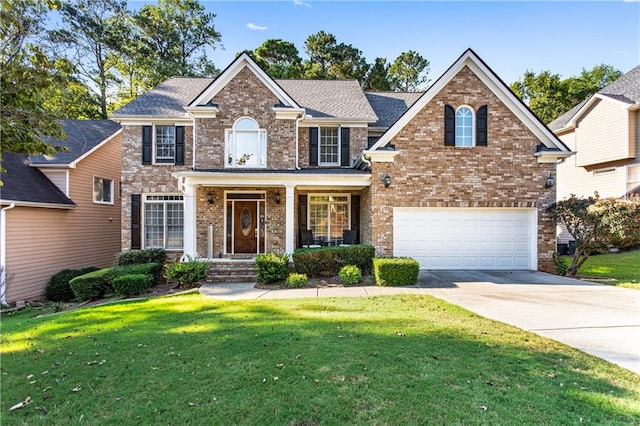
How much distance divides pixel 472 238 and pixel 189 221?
10.1 metres

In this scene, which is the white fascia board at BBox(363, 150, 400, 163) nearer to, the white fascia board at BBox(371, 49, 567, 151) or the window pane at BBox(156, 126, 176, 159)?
the white fascia board at BBox(371, 49, 567, 151)

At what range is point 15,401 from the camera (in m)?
3.50

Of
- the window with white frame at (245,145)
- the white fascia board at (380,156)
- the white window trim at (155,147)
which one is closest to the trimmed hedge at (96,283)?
the white window trim at (155,147)

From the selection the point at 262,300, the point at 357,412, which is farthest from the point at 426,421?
the point at 262,300

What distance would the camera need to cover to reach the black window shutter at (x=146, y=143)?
1347 cm

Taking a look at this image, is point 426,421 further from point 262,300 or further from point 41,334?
point 41,334

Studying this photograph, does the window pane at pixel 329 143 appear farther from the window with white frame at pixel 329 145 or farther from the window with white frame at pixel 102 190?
the window with white frame at pixel 102 190

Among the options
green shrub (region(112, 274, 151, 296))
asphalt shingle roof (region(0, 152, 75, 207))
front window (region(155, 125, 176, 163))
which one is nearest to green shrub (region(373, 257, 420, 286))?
green shrub (region(112, 274, 151, 296))

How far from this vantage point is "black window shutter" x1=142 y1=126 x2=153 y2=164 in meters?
13.5

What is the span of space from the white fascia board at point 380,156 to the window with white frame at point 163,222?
314 inches

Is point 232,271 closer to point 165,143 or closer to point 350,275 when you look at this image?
point 350,275

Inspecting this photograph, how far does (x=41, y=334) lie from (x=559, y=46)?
57.6 feet

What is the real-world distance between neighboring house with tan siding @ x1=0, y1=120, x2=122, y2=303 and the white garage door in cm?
1204

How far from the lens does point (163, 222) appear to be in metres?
13.5
